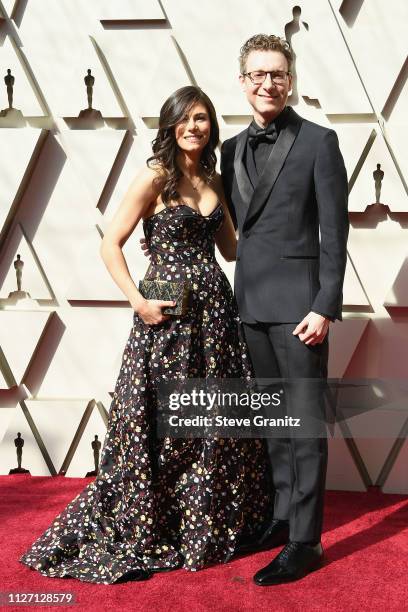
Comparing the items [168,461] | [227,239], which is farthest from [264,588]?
[227,239]

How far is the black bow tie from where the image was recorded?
280cm

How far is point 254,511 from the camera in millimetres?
3088

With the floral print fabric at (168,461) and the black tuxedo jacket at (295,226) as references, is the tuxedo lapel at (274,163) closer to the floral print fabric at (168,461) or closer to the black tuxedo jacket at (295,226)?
the black tuxedo jacket at (295,226)

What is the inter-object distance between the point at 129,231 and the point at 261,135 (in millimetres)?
622

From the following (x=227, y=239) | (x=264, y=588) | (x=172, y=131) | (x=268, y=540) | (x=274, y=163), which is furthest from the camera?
(x=227, y=239)

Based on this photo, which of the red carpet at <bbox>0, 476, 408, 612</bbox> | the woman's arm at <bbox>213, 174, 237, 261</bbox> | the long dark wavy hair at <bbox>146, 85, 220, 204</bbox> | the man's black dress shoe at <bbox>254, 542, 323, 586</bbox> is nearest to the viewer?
the red carpet at <bbox>0, 476, 408, 612</bbox>

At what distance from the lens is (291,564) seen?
9.02 feet

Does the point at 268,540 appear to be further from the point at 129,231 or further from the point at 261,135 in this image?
the point at 261,135

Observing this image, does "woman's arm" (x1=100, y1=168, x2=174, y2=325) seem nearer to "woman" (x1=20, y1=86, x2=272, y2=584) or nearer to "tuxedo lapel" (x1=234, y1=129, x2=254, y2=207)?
"woman" (x1=20, y1=86, x2=272, y2=584)

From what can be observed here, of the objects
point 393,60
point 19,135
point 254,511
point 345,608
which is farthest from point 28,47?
point 345,608

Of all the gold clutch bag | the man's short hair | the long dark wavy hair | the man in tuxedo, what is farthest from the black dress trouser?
the man's short hair

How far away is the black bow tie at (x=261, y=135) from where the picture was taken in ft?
9.20

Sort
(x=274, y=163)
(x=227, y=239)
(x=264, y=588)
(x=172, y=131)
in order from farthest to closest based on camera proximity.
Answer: (x=227, y=239) → (x=172, y=131) → (x=274, y=163) → (x=264, y=588)

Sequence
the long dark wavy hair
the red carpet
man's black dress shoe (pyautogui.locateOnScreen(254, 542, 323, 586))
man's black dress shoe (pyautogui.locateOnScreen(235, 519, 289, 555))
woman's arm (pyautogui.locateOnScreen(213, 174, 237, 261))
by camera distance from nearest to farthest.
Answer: the red carpet, man's black dress shoe (pyautogui.locateOnScreen(254, 542, 323, 586)), the long dark wavy hair, man's black dress shoe (pyautogui.locateOnScreen(235, 519, 289, 555)), woman's arm (pyautogui.locateOnScreen(213, 174, 237, 261))
